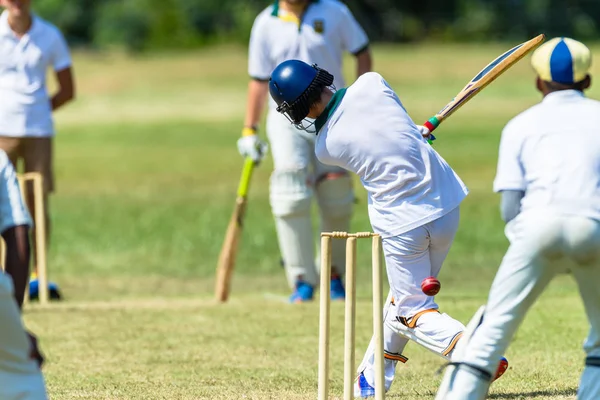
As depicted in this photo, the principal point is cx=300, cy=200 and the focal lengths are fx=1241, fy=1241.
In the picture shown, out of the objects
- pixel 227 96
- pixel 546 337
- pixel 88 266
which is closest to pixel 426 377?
pixel 546 337

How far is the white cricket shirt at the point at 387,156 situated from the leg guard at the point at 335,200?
10.7 feet

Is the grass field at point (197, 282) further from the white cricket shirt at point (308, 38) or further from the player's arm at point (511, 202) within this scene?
the white cricket shirt at point (308, 38)

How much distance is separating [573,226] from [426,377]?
6.72ft

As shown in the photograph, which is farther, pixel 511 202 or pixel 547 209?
pixel 511 202

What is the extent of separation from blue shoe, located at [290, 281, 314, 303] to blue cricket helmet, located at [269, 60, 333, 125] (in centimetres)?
352

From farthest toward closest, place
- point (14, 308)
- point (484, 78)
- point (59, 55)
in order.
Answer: point (59, 55) → point (484, 78) → point (14, 308)

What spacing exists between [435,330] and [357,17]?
159 ft

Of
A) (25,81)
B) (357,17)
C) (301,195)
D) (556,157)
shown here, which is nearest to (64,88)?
(25,81)

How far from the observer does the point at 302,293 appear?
852 centimetres

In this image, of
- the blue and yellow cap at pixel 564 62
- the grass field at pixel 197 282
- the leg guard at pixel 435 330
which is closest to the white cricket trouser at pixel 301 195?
the grass field at pixel 197 282

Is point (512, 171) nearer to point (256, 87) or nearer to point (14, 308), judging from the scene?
point (14, 308)

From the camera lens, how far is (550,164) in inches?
165

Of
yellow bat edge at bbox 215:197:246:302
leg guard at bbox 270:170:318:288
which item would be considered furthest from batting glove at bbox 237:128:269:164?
yellow bat edge at bbox 215:197:246:302

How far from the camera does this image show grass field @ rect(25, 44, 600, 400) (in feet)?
19.5
